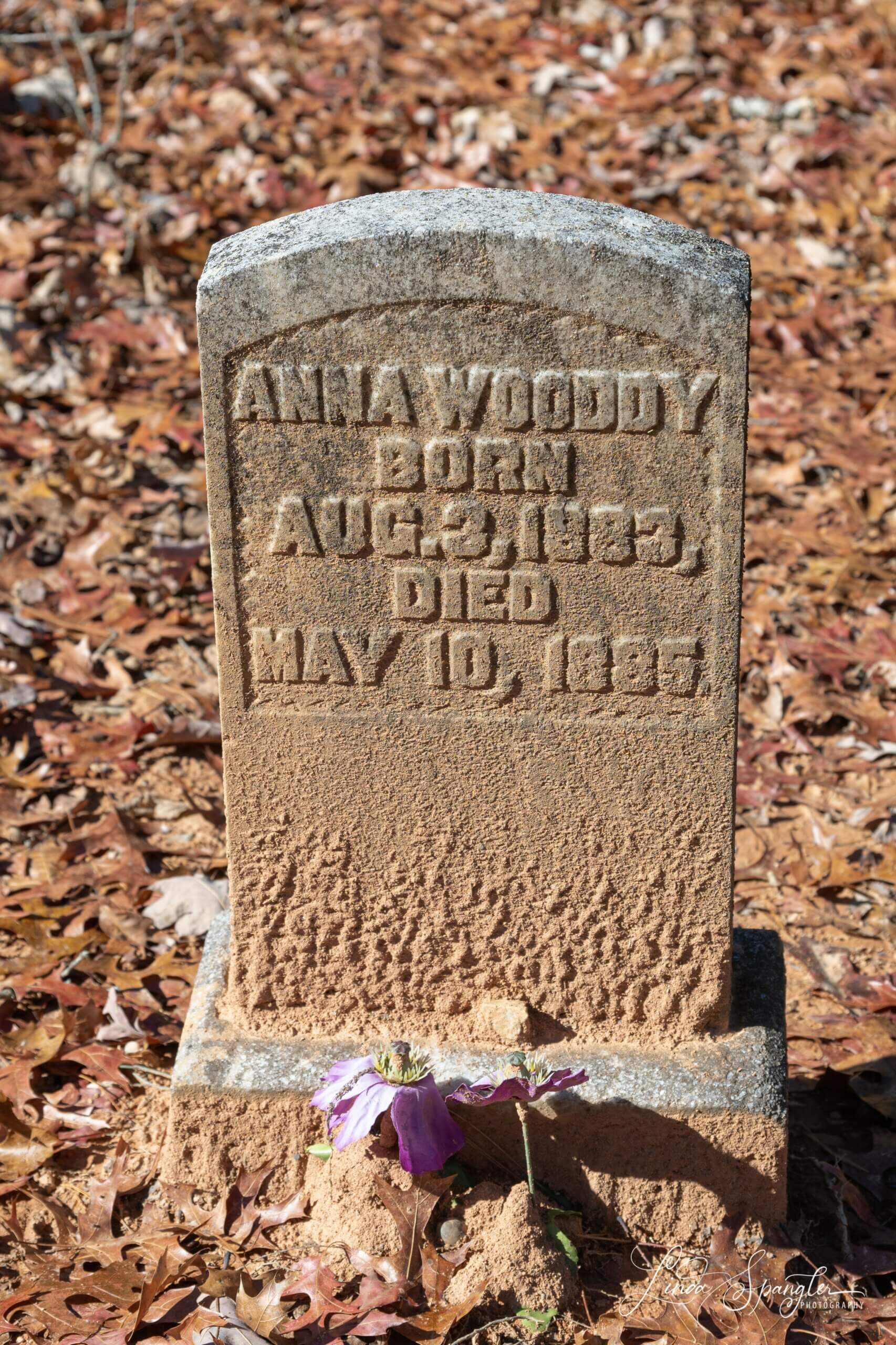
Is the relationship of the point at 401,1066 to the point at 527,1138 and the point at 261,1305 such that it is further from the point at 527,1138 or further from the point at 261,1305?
the point at 261,1305

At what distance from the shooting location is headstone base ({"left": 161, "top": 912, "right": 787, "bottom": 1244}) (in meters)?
2.37

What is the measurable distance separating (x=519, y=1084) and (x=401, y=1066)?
0.61ft

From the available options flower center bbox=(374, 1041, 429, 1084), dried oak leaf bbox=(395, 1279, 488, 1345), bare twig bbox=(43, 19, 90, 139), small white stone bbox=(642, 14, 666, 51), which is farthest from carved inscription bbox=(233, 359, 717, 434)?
small white stone bbox=(642, 14, 666, 51)

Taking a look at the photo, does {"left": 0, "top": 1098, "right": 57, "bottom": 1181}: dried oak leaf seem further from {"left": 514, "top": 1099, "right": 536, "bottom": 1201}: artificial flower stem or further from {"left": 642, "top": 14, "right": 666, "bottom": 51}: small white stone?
{"left": 642, "top": 14, "right": 666, "bottom": 51}: small white stone

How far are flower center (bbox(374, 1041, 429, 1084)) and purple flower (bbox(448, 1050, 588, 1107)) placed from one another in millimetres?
77

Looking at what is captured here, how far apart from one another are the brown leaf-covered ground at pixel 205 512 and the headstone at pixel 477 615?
18.6 inches

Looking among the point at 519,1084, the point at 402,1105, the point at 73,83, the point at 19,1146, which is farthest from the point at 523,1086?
the point at 73,83

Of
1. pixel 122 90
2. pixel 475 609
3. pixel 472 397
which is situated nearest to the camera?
pixel 472 397

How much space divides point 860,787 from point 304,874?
1.83 meters

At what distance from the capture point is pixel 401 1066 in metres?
2.28

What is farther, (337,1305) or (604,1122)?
(604,1122)

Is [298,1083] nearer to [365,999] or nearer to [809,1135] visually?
[365,999]

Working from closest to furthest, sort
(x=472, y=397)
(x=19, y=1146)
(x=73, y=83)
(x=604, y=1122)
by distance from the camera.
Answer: (x=472, y=397), (x=604, y=1122), (x=19, y=1146), (x=73, y=83)

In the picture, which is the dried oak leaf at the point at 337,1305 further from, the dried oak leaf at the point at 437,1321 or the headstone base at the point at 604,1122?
the headstone base at the point at 604,1122
